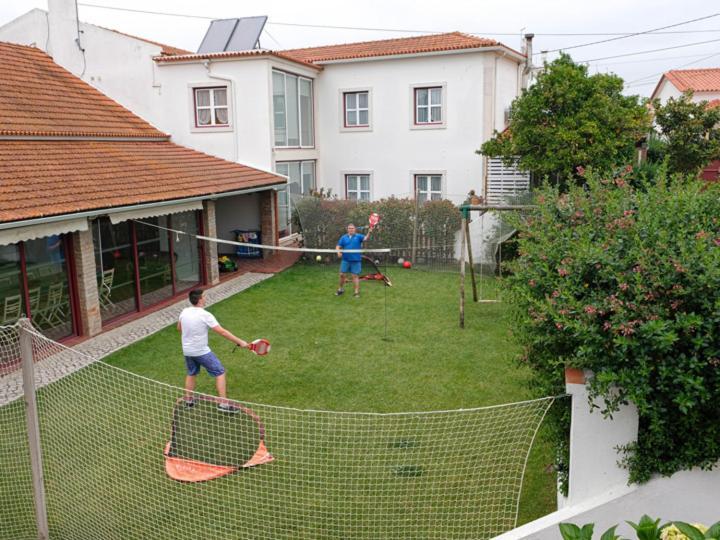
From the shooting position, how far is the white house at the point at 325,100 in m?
19.2

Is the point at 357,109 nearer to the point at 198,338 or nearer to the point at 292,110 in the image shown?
the point at 292,110

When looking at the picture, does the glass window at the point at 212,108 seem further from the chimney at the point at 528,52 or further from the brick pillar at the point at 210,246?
the chimney at the point at 528,52

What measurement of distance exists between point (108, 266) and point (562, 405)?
10.4m

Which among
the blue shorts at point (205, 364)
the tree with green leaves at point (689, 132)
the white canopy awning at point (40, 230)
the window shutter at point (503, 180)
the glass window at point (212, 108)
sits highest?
the glass window at point (212, 108)

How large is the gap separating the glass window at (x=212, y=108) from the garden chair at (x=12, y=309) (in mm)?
10117

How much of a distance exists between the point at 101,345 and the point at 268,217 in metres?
8.73

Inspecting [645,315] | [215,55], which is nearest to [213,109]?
[215,55]

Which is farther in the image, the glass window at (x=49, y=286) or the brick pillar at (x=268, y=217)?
the brick pillar at (x=268, y=217)

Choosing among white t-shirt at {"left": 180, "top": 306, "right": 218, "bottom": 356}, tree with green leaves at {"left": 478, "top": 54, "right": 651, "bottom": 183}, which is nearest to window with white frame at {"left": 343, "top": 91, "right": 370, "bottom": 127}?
tree with green leaves at {"left": 478, "top": 54, "right": 651, "bottom": 183}

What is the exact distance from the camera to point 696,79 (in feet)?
134

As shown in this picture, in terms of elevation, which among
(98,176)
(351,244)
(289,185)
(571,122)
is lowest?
(351,244)

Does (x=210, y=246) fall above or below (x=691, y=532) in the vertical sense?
below

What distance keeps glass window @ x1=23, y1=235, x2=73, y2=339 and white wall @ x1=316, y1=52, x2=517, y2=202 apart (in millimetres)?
11930

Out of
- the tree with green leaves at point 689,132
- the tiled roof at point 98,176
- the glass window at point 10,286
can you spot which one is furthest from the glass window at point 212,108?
the tree with green leaves at point 689,132
